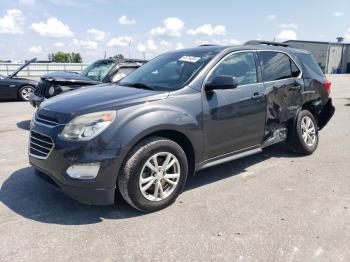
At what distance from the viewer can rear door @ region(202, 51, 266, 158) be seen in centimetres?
422

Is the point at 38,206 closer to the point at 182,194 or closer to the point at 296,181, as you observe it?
the point at 182,194

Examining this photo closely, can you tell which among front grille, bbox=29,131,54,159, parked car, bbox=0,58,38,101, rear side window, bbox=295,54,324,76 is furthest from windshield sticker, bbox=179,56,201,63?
parked car, bbox=0,58,38,101

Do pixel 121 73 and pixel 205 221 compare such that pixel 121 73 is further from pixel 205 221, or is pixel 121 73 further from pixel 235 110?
pixel 205 221

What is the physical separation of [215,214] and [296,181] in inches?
61.6

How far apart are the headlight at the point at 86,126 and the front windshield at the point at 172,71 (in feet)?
3.08

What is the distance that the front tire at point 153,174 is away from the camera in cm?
356

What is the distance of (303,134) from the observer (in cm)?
578

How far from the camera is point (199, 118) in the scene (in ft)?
13.3

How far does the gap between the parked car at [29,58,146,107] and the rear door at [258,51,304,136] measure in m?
4.11

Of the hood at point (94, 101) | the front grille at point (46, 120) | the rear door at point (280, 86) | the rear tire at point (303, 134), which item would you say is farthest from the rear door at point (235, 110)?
the front grille at point (46, 120)

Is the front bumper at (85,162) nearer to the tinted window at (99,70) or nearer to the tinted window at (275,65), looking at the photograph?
the tinted window at (275,65)

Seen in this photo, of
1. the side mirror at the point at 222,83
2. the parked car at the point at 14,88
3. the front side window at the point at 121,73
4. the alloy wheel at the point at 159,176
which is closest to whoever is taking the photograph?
the alloy wheel at the point at 159,176

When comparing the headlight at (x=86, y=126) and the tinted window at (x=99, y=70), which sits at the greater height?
the tinted window at (x=99, y=70)

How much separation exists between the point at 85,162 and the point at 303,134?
3.80 meters
